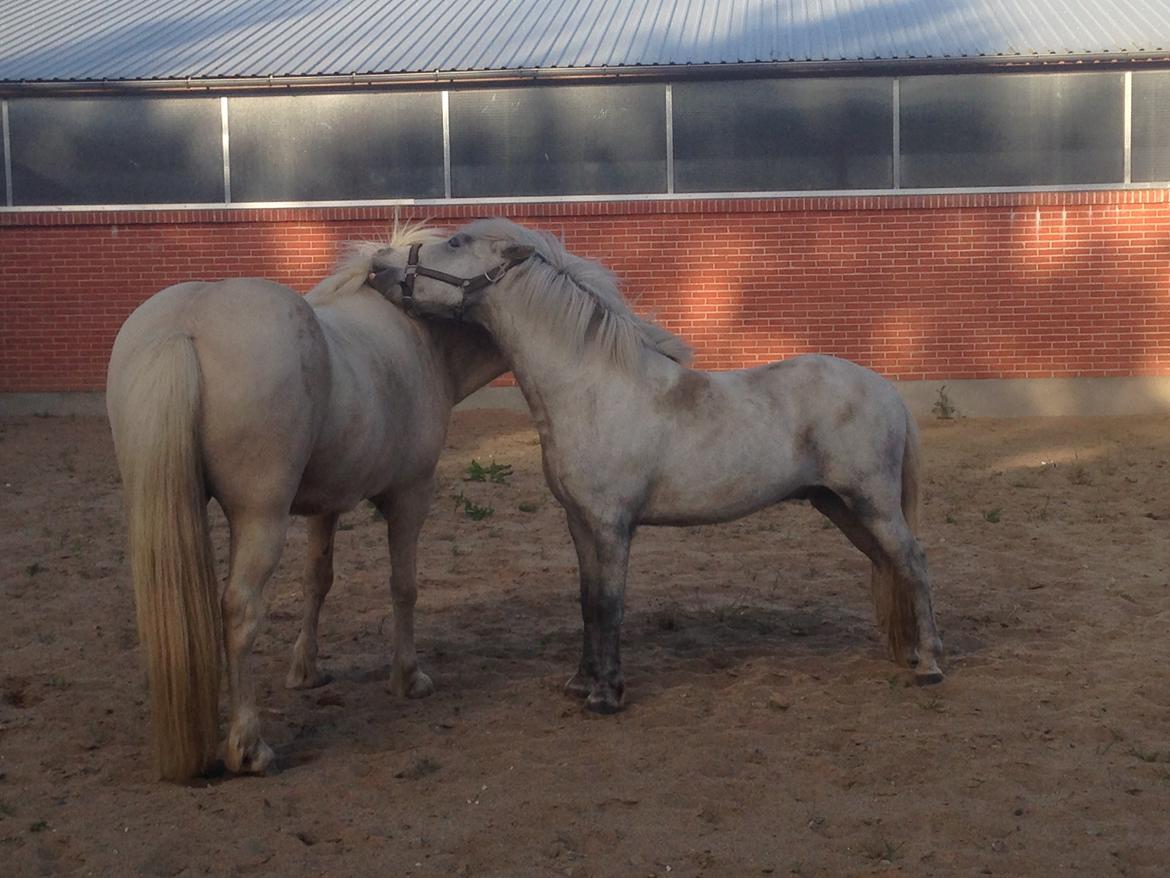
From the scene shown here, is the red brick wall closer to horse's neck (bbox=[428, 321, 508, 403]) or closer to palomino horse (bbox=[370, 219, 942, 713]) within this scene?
horse's neck (bbox=[428, 321, 508, 403])

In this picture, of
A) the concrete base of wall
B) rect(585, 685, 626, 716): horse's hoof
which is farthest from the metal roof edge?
rect(585, 685, 626, 716): horse's hoof

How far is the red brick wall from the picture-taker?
14234mm

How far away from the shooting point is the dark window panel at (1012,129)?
14.1 meters

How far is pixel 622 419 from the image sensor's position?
5469 mm

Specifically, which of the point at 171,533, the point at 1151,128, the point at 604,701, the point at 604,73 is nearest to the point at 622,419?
the point at 604,701

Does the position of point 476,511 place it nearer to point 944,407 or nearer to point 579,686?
point 579,686

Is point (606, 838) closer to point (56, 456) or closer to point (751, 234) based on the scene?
point (56, 456)

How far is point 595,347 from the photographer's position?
18.1ft

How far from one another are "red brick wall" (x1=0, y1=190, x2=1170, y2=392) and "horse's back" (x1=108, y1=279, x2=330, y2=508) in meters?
9.71

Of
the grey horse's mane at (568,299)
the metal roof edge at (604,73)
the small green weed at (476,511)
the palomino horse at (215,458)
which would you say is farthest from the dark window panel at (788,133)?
the palomino horse at (215,458)

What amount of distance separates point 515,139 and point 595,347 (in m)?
9.65

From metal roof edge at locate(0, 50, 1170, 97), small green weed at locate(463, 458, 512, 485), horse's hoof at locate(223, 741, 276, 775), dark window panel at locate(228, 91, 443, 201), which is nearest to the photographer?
horse's hoof at locate(223, 741, 276, 775)

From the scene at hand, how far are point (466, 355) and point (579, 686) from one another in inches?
61.3

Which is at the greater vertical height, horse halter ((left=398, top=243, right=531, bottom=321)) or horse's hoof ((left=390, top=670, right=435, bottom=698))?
horse halter ((left=398, top=243, right=531, bottom=321))
